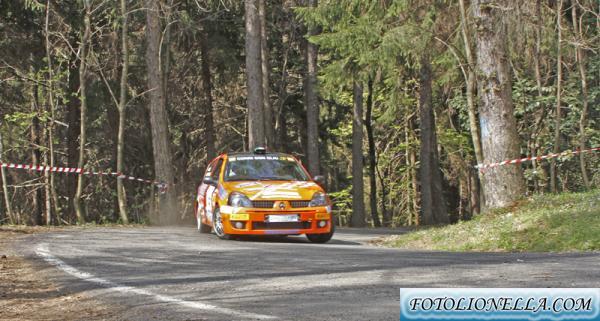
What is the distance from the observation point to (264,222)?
1596 cm

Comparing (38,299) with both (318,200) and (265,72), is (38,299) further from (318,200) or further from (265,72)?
(265,72)

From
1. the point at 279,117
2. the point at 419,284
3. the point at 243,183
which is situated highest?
the point at 279,117

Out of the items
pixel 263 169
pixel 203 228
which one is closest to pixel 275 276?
pixel 263 169

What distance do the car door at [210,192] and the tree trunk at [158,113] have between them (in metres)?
8.67

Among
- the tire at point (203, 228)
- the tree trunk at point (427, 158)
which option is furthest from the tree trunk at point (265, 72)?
the tire at point (203, 228)

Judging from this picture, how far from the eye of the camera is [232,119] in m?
40.0

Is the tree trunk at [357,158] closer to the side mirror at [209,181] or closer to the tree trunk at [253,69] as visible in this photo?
the tree trunk at [253,69]

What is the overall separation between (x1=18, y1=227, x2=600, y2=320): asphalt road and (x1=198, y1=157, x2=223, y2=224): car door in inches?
110

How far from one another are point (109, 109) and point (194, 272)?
94.2ft

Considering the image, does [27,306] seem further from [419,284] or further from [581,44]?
[581,44]

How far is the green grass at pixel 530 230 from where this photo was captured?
46.7 ft

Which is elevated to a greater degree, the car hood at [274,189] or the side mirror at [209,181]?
the side mirror at [209,181]

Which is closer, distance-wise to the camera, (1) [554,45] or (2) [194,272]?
(2) [194,272]

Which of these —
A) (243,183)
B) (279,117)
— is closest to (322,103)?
(279,117)
